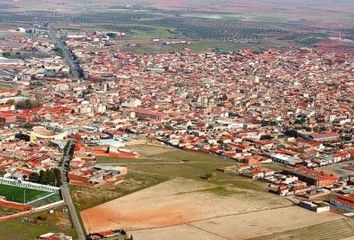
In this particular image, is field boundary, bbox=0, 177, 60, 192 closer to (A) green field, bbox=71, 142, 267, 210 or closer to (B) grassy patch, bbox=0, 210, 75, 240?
(A) green field, bbox=71, 142, 267, 210

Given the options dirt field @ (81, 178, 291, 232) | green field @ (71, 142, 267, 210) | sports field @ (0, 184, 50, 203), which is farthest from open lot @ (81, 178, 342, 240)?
sports field @ (0, 184, 50, 203)

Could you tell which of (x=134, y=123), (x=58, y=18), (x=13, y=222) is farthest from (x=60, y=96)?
(x=58, y=18)

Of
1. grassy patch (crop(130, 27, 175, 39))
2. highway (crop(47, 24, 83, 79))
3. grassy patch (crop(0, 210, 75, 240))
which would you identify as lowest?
grassy patch (crop(130, 27, 175, 39))

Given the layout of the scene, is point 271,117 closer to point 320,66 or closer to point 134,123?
point 134,123

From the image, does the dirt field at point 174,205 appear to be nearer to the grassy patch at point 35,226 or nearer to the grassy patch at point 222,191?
the grassy patch at point 222,191

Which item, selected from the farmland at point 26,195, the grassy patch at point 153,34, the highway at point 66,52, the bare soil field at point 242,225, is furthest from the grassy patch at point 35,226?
the grassy patch at point 153,34

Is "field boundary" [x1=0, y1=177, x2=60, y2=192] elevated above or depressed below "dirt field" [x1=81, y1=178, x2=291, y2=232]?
above

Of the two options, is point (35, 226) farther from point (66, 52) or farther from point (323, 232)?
point (66, 52)

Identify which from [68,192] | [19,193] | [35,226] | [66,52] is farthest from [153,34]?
[35,226]
